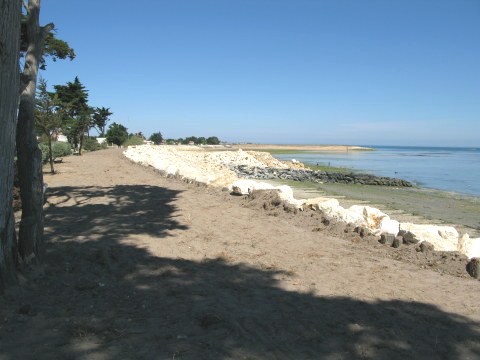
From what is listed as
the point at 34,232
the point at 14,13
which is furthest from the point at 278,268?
the point at 14,13

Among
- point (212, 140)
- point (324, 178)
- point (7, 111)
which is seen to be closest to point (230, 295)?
point (7, 111)

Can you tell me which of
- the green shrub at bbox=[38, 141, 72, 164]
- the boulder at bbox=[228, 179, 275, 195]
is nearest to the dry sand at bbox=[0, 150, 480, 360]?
the boulder at bbox=[228, 179, 275, 195]

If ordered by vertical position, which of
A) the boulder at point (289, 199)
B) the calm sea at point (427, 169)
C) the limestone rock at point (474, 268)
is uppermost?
the boulder at point (289, 199)

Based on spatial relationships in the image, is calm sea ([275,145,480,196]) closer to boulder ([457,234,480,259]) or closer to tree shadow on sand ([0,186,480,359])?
A: boulder ([457,234,480,259])

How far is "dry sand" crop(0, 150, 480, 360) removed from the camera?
3.37m

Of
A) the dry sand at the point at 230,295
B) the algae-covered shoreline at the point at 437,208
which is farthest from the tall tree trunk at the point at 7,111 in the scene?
the algae-covered shoreline at the point at 437,208

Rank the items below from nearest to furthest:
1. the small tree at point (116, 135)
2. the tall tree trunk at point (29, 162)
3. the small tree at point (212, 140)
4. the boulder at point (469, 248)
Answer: the tall tree trunk at point (29, 162)
the boulder at point (469, 248)
the small tree at point (116, 135)
the small tree at point (212, 140)

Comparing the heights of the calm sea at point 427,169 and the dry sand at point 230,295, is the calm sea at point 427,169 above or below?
below

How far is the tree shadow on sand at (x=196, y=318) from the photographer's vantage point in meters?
3.28

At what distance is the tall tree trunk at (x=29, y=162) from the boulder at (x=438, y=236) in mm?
5819

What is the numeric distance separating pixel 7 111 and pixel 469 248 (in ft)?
21.9

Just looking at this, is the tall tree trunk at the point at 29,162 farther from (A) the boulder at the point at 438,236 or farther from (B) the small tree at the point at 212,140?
(B) the small tree at the point at 212,140

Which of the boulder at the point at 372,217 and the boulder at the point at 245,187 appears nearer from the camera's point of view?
the boulder at the point at 372,217

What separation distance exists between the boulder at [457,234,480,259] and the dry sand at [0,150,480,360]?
0.42m
